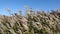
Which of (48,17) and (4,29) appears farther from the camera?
(48,17)

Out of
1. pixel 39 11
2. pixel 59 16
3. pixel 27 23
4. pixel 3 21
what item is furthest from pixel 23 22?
pixel 59 16

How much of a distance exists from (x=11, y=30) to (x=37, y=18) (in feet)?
4.26

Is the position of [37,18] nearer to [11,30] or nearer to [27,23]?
[27,23]

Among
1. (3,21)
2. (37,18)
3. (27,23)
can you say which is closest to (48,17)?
(37,18)

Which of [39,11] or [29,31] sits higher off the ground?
[39,11]

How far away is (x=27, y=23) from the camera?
254 inches

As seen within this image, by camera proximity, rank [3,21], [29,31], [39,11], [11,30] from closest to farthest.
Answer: [11,30], [29,31], [3,21], [39,11]

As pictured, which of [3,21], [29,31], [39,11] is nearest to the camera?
[29,31]

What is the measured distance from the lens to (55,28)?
6270 millimetres

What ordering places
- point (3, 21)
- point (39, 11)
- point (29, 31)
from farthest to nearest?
point (39, 11) < point (3, 21) < point (29, 31)

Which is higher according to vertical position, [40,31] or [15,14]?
[15,14]

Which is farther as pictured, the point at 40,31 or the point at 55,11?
the point at 55,11

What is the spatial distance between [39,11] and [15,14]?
942 mm

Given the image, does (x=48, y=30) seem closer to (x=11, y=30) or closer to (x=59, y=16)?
(x=11, y=30)
